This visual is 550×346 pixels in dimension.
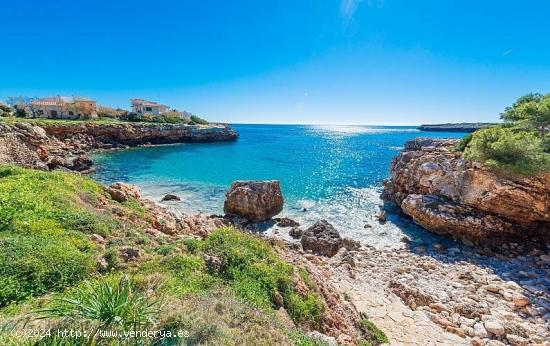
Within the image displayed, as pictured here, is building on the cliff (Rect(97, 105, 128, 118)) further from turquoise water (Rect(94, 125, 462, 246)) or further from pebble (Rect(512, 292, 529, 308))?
pebble (Rect(512, 292, 529, 308))

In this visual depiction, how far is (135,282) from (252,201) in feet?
45.7

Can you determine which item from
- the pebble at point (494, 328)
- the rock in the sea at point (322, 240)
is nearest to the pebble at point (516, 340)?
the pebble at point (494, 328)

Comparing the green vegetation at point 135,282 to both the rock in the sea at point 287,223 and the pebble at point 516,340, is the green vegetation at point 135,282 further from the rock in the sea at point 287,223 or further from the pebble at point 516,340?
the rock in the sea at point 287,223

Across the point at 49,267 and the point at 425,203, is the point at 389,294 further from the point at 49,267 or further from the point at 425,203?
the point at 49,267

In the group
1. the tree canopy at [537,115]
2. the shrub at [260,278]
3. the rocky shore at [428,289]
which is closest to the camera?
the shrub at [260,278]

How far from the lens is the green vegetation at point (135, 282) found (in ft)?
15.3

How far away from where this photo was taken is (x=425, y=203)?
18625 millimetres

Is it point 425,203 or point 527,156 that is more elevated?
point 527,156

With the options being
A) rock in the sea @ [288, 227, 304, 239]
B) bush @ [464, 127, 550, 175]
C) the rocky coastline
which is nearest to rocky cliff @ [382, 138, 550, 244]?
the rocky coastline

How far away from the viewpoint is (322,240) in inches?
619

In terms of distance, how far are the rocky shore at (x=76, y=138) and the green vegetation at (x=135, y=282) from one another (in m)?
22.0

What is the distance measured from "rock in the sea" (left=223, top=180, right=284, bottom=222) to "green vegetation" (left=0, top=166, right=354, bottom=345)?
10194 mm

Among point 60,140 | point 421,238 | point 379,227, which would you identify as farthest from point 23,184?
point 60,140

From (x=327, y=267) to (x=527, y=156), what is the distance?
13.3m
